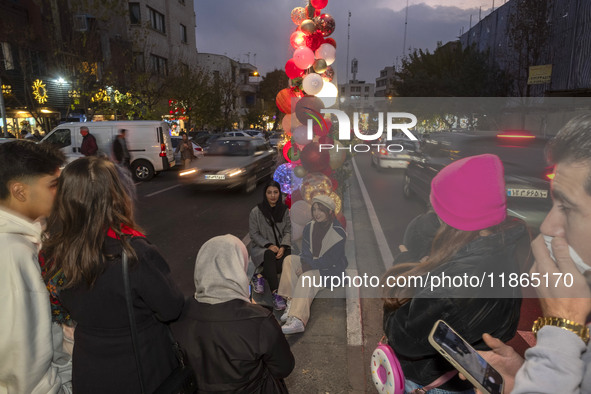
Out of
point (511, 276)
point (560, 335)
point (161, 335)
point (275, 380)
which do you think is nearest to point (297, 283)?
point (275, 380)

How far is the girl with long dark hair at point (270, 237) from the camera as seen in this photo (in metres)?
4.34

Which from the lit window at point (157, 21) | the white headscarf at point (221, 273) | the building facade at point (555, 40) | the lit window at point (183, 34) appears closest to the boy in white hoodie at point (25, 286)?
the white headscarf at point (221, 273)

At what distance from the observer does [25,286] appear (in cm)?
150

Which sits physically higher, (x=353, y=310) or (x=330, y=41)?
(x=330, y=41)

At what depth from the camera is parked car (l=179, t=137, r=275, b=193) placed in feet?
34.0

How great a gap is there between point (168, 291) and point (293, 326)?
2245 mm

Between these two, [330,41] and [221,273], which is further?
[330,41]

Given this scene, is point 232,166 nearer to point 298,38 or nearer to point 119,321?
point 298,38

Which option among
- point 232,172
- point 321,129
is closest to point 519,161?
point 321,129

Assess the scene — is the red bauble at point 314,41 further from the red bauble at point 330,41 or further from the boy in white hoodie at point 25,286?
the boy in white hoodie at point 25,286

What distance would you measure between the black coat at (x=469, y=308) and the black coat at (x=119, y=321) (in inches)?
41.5

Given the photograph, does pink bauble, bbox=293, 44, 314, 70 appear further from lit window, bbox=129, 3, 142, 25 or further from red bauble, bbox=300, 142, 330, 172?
lit window, bbox=129, 3, 142, 25

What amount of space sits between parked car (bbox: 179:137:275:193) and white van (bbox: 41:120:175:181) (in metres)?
3.17

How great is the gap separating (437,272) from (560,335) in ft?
1.66
